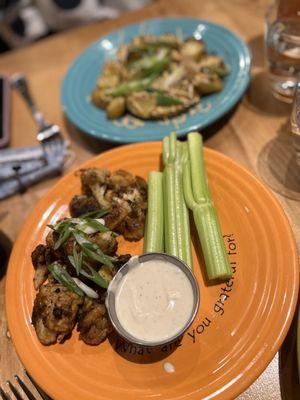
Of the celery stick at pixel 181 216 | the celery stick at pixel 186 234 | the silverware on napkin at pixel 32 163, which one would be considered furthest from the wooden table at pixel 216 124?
the celery stick at pixel 186 234

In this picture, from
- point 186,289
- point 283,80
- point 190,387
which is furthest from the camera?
point 283,80

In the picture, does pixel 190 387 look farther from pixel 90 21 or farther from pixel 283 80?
pixel 90 21

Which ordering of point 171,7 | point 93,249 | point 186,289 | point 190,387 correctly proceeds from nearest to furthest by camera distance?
point 190,387
point 186,289
point 93,249
point 171,7

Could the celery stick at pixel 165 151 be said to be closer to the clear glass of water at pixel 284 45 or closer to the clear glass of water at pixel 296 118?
the clear glass of water at pixel 296 118

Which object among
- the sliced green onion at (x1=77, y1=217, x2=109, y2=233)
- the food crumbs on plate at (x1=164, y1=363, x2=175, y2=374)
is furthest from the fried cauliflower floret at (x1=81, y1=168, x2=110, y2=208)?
the food crumbs on plate at (x1=164, y1=363, x2=175, y2=374)

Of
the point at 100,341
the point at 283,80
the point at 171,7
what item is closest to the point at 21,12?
the point at 171,7

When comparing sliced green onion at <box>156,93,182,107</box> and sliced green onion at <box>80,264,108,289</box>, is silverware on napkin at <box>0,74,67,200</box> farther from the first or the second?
sliced green onion at <box>80,264,108,289</box>

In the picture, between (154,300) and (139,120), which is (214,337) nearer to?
(154,300)

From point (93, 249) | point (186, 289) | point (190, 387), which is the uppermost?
point (93, 249)
